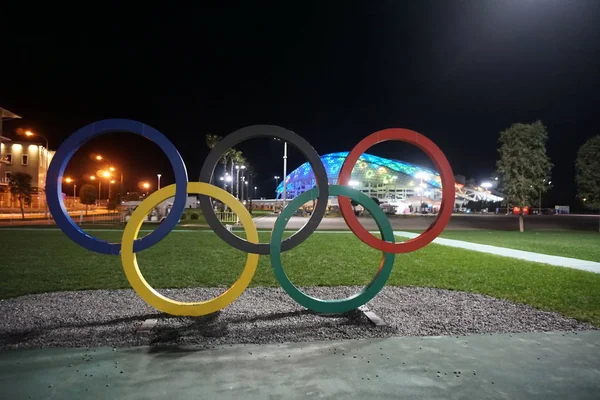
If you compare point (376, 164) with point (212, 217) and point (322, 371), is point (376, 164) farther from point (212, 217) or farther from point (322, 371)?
point (322, 371)

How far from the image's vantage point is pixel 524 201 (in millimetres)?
30156

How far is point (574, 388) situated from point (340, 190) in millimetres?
4311

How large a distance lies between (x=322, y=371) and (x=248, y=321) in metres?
2.45

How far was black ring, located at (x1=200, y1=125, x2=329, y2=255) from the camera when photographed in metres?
7.11

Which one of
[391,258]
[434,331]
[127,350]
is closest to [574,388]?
[434,331]

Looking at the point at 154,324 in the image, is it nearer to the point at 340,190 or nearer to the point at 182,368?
the point at 182,368

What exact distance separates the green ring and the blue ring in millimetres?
1730

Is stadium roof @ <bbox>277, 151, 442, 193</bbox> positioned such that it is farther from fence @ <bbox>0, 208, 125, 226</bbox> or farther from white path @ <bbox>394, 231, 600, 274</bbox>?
white path @ <bbox>394, 231, 600, 274</bbox>

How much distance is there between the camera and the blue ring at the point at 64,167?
6.98 meters

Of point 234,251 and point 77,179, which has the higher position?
point 77,179

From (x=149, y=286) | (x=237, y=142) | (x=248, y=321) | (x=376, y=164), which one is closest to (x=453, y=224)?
(x=248, y=321)

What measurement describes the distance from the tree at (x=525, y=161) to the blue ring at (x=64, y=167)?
95.2 feet

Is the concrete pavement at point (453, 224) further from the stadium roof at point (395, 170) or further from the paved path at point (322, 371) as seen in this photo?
the stadium roof at point (395, 170)

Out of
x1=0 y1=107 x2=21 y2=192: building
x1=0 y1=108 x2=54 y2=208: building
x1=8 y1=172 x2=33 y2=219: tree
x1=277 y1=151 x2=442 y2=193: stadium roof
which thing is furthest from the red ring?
x1=277 y1=151 x2=442 y2=193: stadium roof
